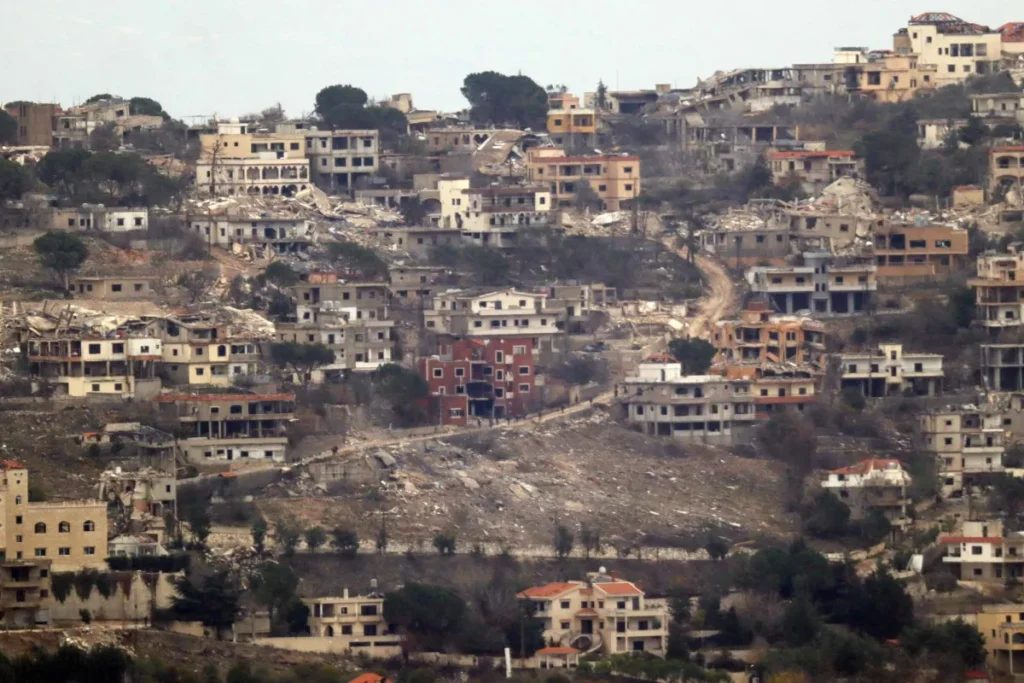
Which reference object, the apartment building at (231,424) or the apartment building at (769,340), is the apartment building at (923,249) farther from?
the apartment building at (231,424)

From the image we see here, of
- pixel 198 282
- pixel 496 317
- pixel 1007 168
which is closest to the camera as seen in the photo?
pixel 496 317

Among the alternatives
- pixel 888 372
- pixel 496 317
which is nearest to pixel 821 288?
pixel 888 372

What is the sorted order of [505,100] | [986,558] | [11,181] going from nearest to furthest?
[986,558], [11,181], [505,100]

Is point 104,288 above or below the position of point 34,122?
below

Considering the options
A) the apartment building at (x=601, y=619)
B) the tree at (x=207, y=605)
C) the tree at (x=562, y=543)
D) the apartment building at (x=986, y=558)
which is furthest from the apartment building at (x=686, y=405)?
the tree at (x=207, y=605)

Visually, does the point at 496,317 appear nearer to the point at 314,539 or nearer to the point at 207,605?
the point at 314,539

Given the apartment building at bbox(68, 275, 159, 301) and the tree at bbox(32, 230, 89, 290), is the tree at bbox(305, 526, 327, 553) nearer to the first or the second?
the apartment building at bbox(68, 275, 159, 301)

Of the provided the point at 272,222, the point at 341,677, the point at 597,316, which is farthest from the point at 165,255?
the point at 341,677
